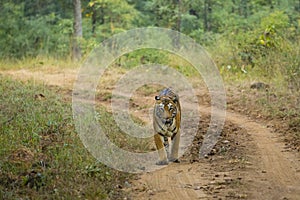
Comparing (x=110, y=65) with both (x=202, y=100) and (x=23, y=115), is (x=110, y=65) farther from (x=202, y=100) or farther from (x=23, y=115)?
(x=23, y=115)

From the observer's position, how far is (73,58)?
20.7 m

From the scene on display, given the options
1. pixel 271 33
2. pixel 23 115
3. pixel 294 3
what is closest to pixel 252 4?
pixel 294 3

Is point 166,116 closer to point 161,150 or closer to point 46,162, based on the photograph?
point 161,150

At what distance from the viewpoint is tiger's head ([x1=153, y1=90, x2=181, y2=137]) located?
761cm

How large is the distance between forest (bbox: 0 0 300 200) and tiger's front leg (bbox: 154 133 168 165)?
0.44ft

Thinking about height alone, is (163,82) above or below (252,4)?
below

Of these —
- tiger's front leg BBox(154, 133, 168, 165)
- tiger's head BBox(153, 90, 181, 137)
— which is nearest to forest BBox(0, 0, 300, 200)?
tiger's front leg BBox(154, 133, 168, 165)

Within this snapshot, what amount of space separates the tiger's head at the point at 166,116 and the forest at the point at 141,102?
1.83 ft

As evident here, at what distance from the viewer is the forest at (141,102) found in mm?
6473

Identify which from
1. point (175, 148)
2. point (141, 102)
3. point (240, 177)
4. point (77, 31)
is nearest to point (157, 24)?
point (77, 31)

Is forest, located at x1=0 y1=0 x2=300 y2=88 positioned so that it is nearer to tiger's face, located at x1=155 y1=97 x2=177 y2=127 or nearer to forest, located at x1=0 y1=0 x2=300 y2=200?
forest, located at x1=0 y1=0 x2=300 y2=200

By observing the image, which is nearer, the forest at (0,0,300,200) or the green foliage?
the green foliage

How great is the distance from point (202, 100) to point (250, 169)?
6354mm

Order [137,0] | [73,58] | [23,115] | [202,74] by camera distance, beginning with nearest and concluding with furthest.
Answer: [23,115], [202,74], [73,58], [137,0]
